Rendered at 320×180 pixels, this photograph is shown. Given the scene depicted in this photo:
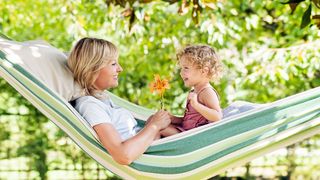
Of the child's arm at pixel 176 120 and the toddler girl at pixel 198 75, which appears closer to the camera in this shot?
the toddler girl at pixel 198 75

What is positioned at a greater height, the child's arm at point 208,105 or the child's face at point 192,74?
the child's face at point 192,74

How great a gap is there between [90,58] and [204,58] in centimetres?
47

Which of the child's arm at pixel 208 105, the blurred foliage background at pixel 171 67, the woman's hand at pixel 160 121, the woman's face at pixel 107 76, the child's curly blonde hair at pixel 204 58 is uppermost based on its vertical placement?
the blurred foliage background at pixel 171 67

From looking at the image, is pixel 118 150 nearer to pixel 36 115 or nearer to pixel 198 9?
pixel 198 9

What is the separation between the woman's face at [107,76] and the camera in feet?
9.81

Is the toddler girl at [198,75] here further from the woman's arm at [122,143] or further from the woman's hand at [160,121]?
the woman's arm at [122,143]

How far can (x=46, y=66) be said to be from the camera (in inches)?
124

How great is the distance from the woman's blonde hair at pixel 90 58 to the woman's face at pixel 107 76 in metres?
0.02

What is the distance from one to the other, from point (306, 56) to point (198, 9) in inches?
51.1

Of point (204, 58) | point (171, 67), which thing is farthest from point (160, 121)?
point (171, 67)

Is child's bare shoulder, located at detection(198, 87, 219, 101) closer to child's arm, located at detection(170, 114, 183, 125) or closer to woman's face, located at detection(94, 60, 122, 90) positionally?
child's arm, located at detection(170, 114, 183, 125)

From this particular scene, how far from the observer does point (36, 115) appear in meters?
5.35

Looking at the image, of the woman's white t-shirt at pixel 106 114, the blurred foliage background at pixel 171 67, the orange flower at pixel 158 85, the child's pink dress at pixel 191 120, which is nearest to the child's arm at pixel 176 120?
the child's pink dress at pixel 191 120

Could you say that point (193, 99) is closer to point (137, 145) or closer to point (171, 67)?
point (137, 145)
